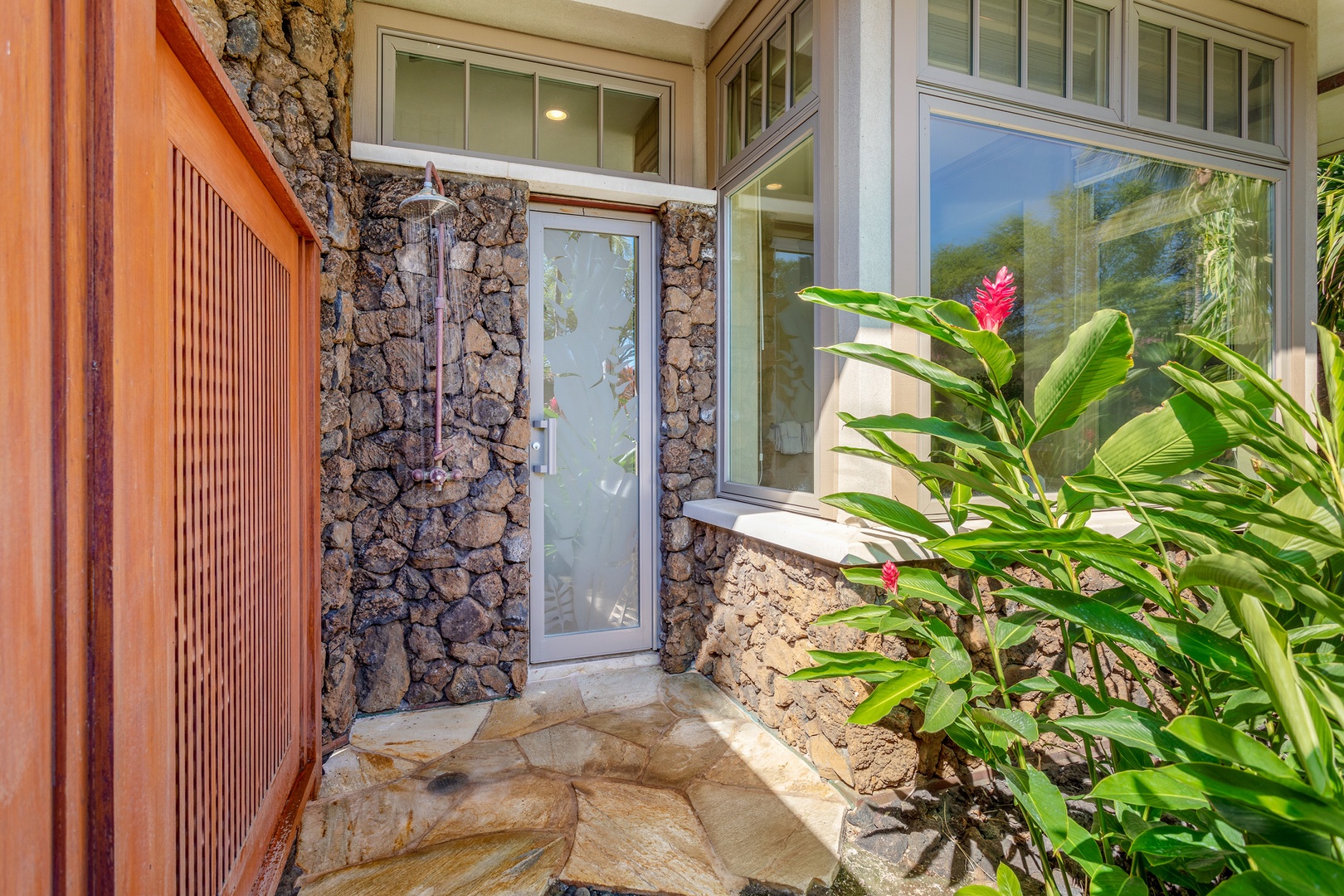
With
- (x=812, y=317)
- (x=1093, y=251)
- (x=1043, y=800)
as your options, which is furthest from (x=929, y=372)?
(x=1093, y=251)

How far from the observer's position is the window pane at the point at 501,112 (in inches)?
105

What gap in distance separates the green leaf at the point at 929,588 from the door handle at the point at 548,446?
1784 millimetres

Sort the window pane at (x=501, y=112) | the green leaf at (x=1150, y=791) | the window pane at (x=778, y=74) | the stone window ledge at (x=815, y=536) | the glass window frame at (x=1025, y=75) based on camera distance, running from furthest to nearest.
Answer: the window pane at (x=501, y=112) → the window pane at (x=778, y=74) → the glass window frame at (x=1025, y=75) → the stone window ledge at (x=815, y=536) → the green leaf at (x=1150, y=791)

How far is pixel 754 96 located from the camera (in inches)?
104

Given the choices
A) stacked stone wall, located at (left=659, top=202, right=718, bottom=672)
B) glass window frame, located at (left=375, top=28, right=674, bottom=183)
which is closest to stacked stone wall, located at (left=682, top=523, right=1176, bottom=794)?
stacked stone wall, located at (left=659, top=202, right=718, bottom=672)

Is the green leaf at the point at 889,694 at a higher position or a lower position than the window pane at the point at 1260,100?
lower

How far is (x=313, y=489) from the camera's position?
1.92m

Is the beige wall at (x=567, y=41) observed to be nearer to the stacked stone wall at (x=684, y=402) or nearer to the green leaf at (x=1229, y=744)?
the stacked stone wall at (x=684, y=402)

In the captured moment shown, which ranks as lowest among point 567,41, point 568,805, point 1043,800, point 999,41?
point 568,805

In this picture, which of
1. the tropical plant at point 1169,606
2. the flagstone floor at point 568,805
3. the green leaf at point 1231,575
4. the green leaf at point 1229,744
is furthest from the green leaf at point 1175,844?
the flagstone floor at point 568,805

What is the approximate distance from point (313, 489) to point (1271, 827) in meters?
2.15

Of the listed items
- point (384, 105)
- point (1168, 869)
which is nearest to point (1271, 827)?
point (1168, 869)

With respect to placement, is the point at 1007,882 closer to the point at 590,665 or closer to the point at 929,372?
the point at 929,372

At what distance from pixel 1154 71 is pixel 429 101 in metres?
2.90
